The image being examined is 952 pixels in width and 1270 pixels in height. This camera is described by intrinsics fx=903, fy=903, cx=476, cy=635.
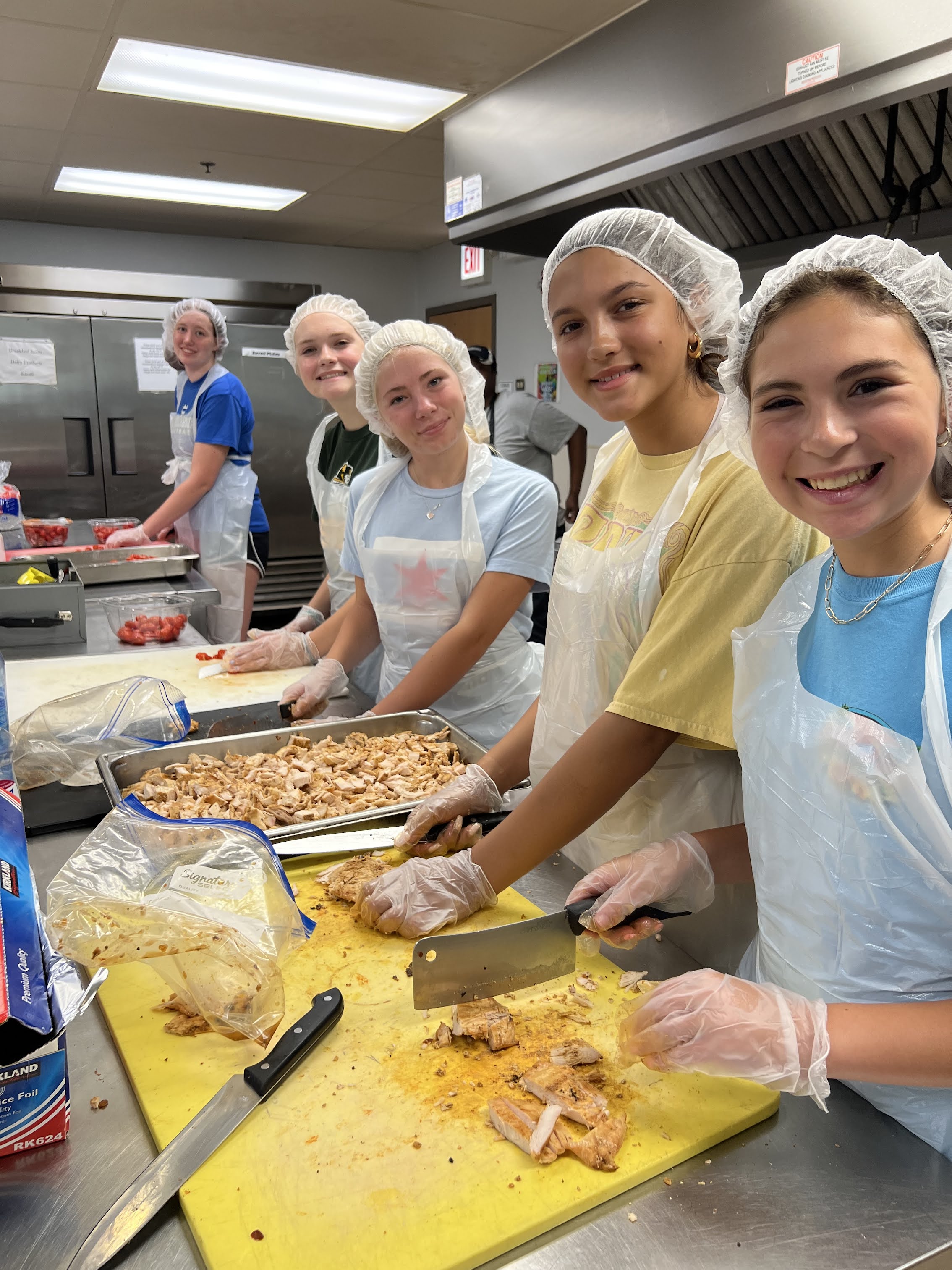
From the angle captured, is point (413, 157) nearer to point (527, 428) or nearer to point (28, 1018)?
point (527, 428)

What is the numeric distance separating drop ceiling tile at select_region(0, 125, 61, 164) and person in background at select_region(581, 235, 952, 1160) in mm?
4936

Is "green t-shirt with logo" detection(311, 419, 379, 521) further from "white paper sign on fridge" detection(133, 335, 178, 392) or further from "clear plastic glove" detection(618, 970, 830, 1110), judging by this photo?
"white paper sign on fridge" detection(133, 335, 178, 392)

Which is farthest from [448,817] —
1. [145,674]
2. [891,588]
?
[145,674]

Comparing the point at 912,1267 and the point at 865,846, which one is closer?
the point at 912,1267

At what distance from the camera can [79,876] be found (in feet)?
3.66

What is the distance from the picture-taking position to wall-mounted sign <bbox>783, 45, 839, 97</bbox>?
2.16m

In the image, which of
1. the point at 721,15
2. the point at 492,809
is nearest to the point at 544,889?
the point at 492,809

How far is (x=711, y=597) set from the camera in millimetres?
1258

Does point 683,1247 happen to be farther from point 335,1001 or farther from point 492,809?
point 492,809

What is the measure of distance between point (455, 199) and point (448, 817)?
10.2 feet

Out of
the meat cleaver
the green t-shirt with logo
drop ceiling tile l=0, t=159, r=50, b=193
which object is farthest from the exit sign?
the meat cleaver

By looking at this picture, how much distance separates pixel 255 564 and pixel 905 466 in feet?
13.2

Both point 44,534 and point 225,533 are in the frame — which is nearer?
point 44,534

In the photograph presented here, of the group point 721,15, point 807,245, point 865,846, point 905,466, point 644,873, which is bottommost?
point 644,873
